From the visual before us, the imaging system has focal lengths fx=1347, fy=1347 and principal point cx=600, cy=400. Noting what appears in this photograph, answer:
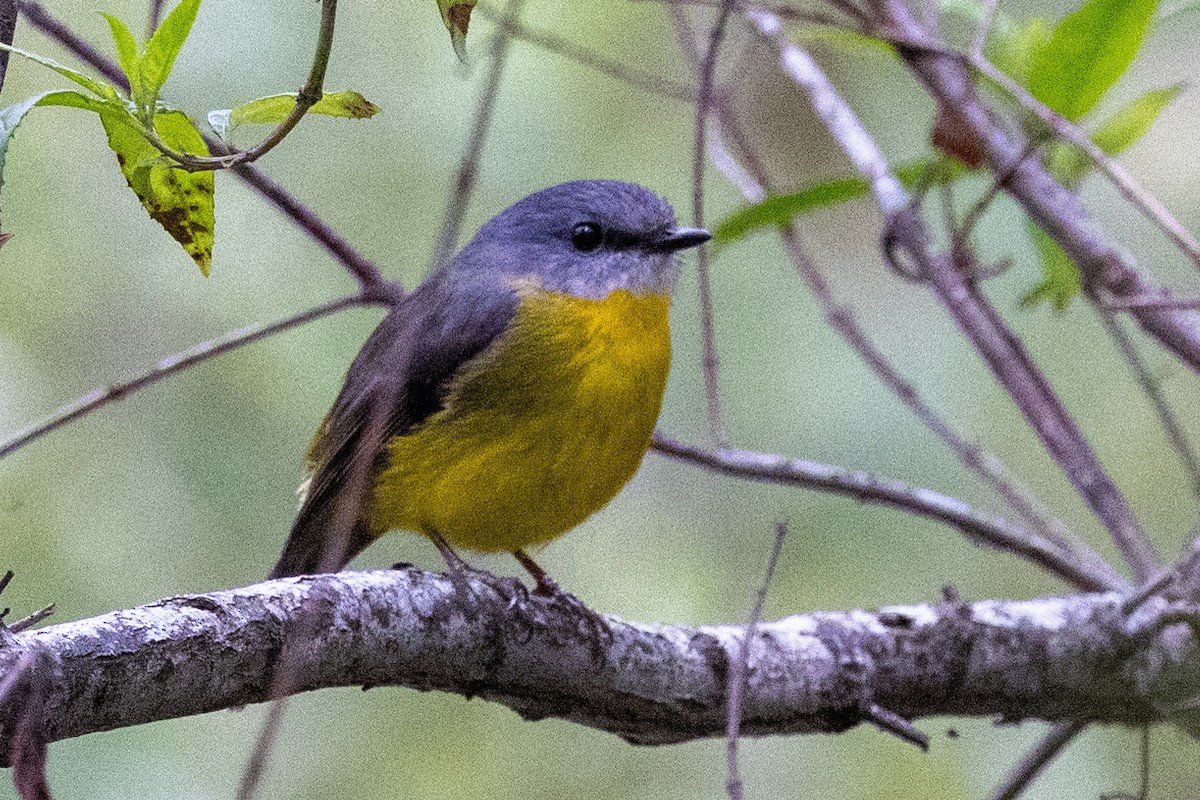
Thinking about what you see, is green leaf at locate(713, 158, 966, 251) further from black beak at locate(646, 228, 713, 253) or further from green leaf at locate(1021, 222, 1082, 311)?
green leaf at locate(1021, 222, 1082, 311)

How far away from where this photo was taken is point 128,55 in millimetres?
1958

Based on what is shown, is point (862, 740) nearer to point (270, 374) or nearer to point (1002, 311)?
point (1002, 311)

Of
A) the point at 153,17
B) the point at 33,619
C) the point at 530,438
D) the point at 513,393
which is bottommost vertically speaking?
the point at 33,619

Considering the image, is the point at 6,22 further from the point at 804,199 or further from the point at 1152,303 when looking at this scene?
the point at 1152,303

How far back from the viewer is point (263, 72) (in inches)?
206

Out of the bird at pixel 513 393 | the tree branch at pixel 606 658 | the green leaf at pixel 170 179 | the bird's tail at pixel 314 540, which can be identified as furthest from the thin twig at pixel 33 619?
the bird's tail at pixel 314 540

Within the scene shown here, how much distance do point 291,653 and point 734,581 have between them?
3778 millimetres

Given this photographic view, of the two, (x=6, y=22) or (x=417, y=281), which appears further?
(x=417, y=281)

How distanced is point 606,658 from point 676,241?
4.50 ft

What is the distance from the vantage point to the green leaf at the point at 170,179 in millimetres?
1876

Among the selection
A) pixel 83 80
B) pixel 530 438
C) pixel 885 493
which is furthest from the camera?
pixel 885 493

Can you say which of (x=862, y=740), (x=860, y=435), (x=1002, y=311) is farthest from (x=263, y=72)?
(x=862, y=740)

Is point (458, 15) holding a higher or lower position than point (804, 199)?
lower

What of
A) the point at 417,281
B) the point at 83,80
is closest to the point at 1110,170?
the point at 83,80
